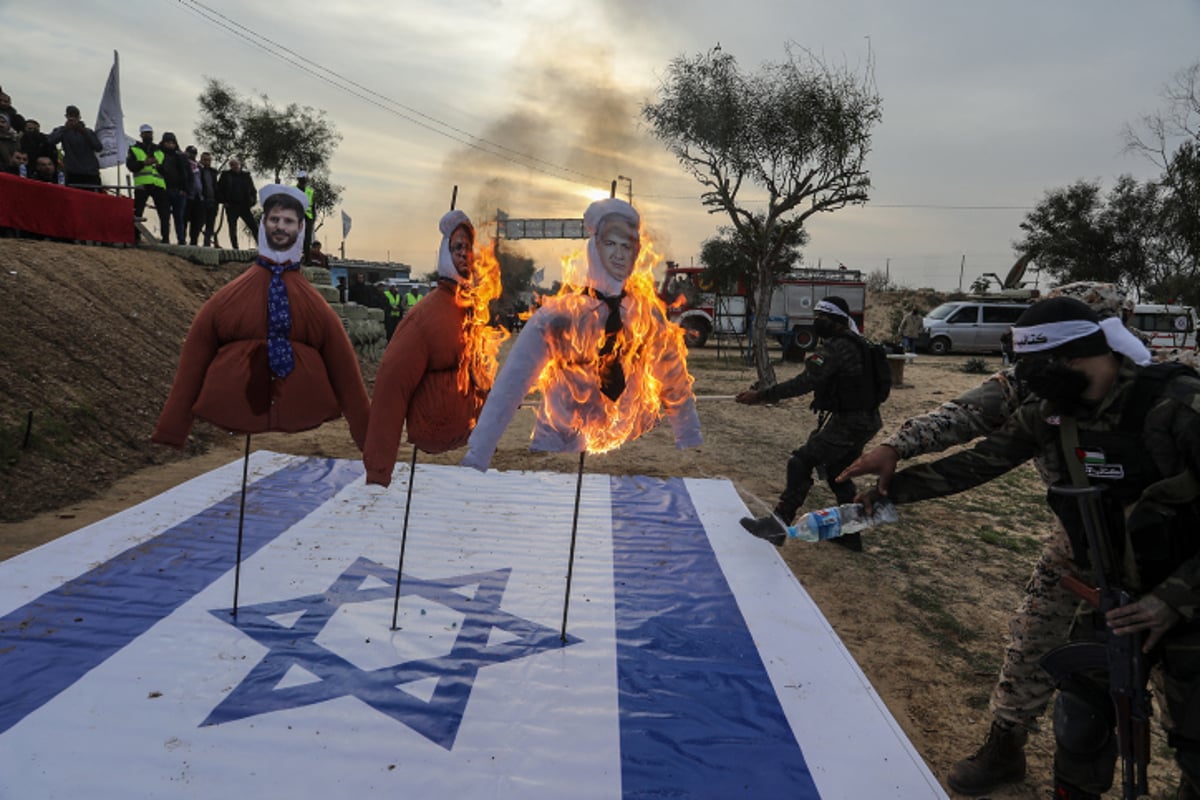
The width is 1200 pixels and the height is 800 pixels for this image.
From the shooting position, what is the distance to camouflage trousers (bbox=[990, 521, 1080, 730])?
2.91m

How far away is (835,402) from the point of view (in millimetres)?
5852

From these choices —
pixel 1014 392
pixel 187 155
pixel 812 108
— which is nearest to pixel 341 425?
pixel 187 155

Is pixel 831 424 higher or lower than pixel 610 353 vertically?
lower

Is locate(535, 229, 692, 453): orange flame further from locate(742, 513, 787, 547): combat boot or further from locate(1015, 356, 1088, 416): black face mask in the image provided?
locate(742, 513, 787, 547): combat boot

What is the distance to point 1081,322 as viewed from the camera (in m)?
2.46

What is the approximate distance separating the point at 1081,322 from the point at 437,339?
2.81 m

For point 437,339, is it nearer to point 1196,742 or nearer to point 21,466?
point 1196,742

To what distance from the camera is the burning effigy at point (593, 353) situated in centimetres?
330

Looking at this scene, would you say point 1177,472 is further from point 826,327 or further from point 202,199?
point 202,199

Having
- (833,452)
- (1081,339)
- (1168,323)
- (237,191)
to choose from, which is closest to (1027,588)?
(1081,339)

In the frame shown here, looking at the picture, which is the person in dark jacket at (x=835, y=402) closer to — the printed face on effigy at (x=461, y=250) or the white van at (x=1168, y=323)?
the printed face on effigy at (x=461, y=250)

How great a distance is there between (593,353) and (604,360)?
0.08 metres

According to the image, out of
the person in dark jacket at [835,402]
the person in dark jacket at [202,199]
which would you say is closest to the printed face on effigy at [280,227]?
the person in dark jacket at [835,402]

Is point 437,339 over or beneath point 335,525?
over
